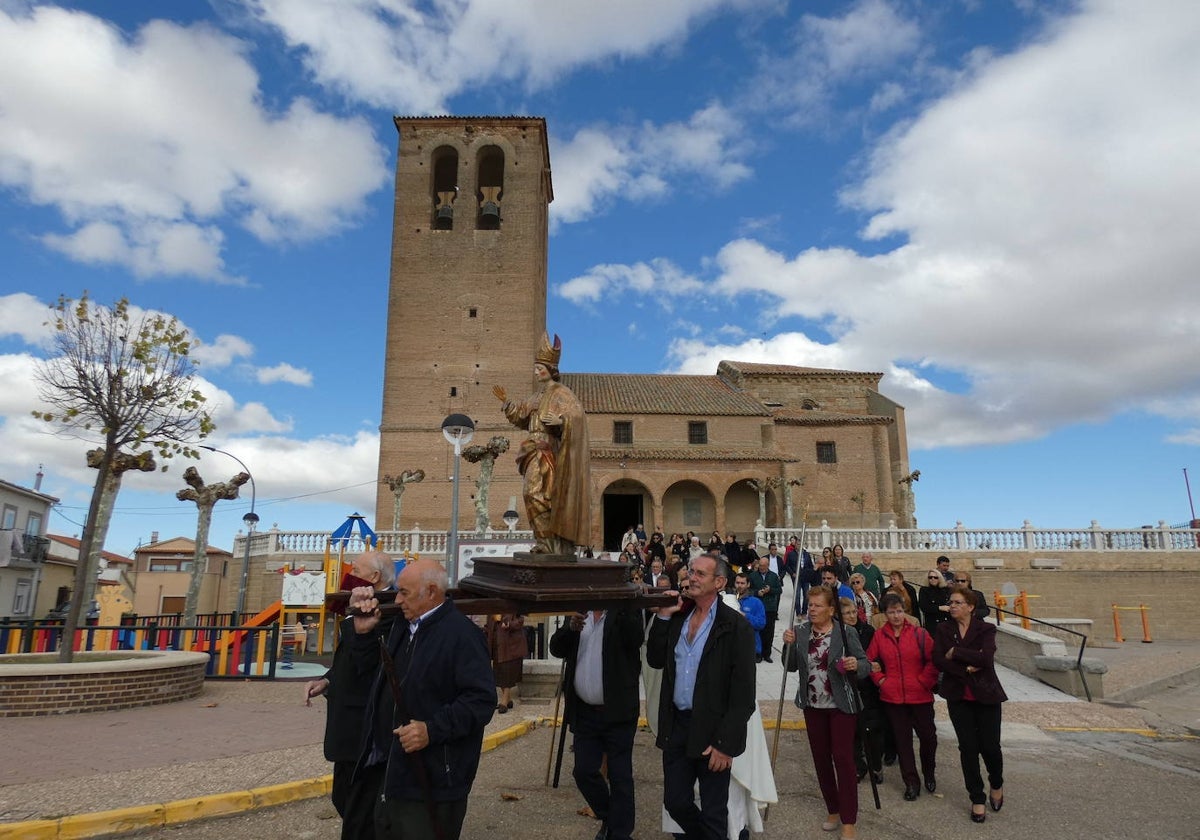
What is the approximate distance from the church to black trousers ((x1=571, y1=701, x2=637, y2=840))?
24.5m

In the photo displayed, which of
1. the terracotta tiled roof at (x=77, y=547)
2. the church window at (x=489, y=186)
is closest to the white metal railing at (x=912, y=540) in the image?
the church window at (x=489, y=186)

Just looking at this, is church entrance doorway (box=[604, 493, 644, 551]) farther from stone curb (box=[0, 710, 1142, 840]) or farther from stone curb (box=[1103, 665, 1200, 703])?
stone curb (box=[0, 710, 1142, 840])

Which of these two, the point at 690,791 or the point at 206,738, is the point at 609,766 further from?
the point at 206,738

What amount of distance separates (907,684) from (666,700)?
2.64 metres

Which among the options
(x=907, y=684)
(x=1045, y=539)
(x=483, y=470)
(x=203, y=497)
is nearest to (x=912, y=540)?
(x=1045, y=539)

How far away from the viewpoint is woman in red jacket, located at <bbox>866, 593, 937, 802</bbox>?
560 cm

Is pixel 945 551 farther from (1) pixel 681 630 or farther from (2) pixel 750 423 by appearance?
(1) pixel 681 630

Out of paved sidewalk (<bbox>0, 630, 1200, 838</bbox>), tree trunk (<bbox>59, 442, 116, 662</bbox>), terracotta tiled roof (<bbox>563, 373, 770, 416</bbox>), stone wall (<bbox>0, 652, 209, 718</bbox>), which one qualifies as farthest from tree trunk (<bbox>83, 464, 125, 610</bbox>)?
terracotta tiled roof (<bbox>563, 373, 770, 416</bbox>)

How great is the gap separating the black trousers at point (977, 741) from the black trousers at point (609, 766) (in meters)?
2.64

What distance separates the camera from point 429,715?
3125 mm

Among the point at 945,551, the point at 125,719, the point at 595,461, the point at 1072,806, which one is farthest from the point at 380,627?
the point at 595,461

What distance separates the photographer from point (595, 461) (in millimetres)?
30375

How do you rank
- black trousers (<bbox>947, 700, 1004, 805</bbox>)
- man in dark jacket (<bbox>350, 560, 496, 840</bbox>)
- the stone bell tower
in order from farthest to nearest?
the stone bell tower → black trousers (<bbox>947, 700, 1004, 805</bbox>) → man in dark jacket (<bbox>350, 560, 496, 840</bbox>)

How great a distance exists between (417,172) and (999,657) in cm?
3095
